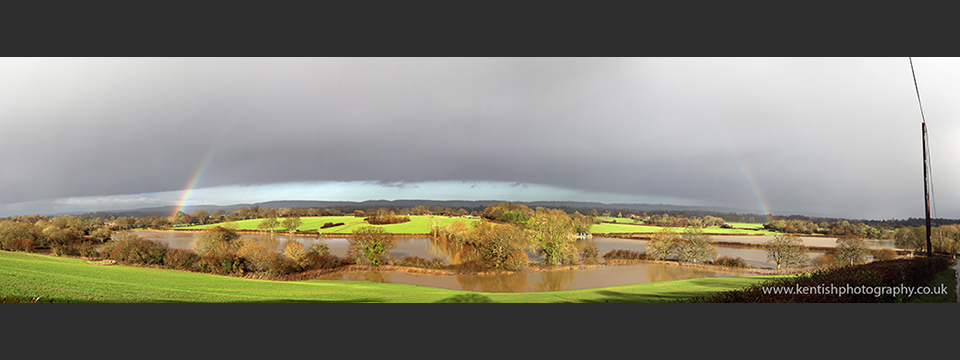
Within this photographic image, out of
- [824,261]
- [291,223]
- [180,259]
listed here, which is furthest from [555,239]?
[291,223]

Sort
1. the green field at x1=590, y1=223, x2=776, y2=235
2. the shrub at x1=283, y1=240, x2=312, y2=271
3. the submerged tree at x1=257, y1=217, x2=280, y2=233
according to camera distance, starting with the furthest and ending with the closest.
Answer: the submerged tree at x1=257, y1=217, x2=280, y2=233 → the green field at x1=590, y1=223, x2=776, y2=235 → the shrub at x1=283, y1=240, x2=312, y2=271

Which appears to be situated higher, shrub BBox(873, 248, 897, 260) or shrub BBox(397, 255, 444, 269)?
shrub BBox(873, 248, 897, 260)

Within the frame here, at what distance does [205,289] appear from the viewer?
973 centimetres

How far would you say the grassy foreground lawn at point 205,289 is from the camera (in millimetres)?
8711

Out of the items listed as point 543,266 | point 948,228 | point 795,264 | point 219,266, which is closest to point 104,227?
point 219,266

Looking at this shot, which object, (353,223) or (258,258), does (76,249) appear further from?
(353,223)

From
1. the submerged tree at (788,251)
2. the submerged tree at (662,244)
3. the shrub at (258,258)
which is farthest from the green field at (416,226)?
the shrub at (258,258)

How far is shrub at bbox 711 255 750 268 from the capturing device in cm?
1617

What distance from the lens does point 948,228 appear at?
10.6 m

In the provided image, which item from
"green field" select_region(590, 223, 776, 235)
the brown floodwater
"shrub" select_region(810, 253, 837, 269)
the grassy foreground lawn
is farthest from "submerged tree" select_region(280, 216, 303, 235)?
"shrub" select_region(810, 253, 837, 269)

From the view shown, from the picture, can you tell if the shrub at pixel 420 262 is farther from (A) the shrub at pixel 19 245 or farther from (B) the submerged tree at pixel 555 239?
(A) the shrub at pixel 19 245

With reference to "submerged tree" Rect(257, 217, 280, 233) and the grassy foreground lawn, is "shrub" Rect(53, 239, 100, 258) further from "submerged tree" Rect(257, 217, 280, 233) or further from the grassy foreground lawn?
"submerged tree" Rect(257, 217, 280, 233)

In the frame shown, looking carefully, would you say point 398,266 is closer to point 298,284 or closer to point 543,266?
point 298,284

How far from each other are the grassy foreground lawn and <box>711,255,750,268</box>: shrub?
236 inches
